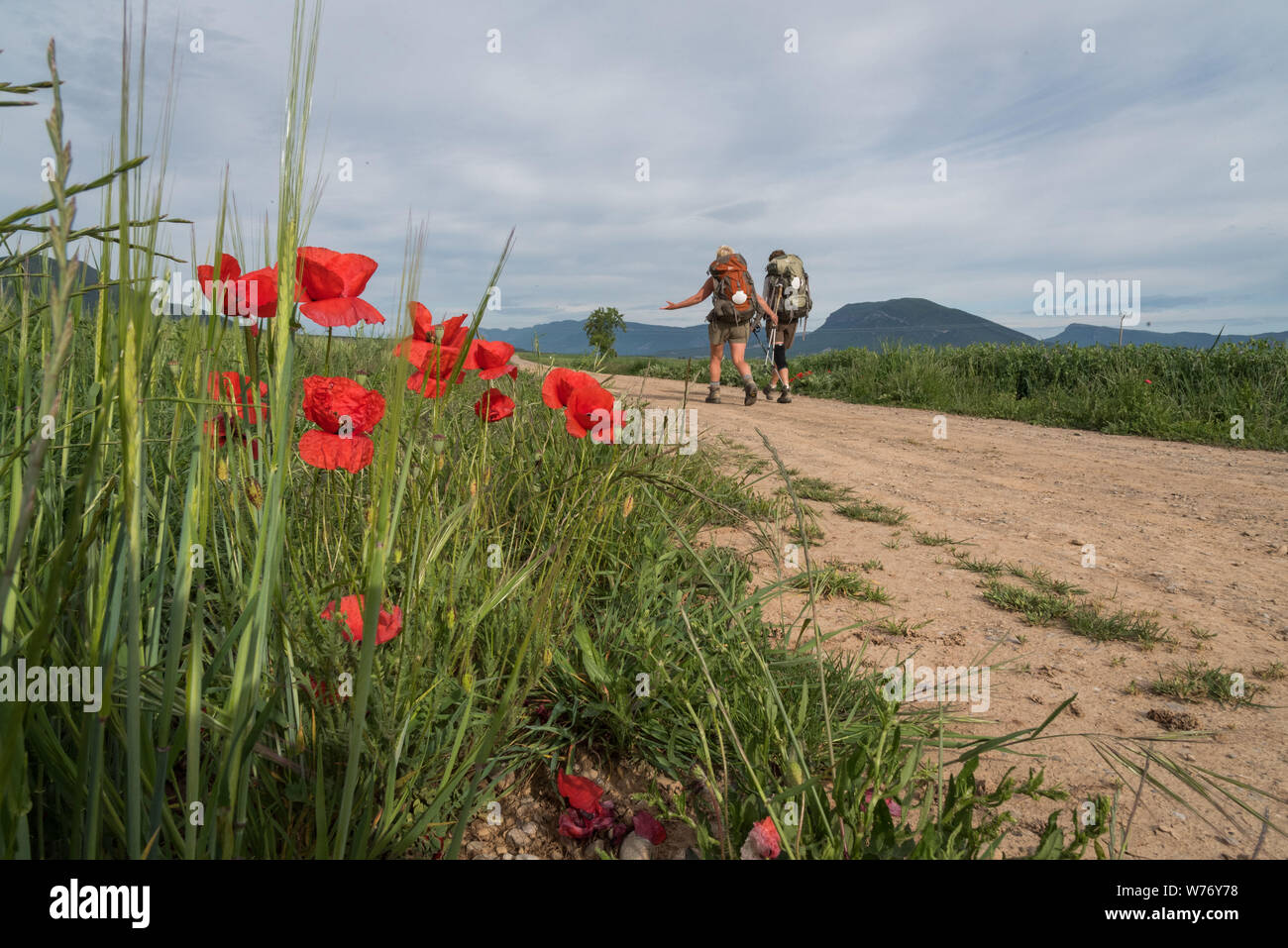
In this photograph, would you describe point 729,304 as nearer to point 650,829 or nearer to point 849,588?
point 849,588

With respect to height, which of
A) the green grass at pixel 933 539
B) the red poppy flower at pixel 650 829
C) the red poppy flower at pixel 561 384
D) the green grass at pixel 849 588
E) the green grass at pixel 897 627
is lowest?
the red poppy flower at pixel 650 829

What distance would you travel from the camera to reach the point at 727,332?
8914mm

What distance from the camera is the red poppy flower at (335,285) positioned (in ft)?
3.43

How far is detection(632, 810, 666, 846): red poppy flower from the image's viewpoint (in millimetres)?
1342

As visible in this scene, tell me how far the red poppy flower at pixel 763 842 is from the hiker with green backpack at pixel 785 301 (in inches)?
353

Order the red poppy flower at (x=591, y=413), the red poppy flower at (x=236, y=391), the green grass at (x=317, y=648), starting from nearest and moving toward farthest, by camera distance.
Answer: the green grass at (x=317, y=648) < the red poppy flower at (x=236, y=391) < the red poppy flower at (x=591, y=413)

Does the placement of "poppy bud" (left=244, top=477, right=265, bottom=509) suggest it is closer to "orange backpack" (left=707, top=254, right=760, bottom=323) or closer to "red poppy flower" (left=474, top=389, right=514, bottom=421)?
"red poppy flower" (left=474, top=389, right=514, bottom=421)

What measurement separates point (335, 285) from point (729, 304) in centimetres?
808

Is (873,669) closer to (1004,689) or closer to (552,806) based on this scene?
(1004,689)

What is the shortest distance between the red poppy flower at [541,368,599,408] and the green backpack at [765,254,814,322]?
8.77m

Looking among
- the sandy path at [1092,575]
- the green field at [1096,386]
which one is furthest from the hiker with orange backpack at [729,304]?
the sandy path at [1092,575]

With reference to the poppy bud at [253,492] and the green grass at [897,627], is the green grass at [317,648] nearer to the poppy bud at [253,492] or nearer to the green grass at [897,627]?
the poppy bud at [253,492]
